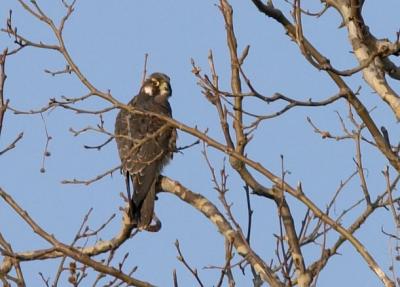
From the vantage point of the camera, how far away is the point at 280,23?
16.2ft

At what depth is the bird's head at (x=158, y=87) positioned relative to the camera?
8.79 meters

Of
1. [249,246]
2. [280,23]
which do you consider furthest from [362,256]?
[280,23]

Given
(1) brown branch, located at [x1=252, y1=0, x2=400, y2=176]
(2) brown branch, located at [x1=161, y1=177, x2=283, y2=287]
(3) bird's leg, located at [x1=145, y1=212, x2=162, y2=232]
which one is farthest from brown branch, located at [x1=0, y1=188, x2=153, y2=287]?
(3) bird's leg, located at [x1=145, y1=212, x2=162, y2=232]

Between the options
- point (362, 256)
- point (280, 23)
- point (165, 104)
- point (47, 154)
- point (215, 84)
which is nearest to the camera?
point (362, 256)

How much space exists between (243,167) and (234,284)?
0.85m

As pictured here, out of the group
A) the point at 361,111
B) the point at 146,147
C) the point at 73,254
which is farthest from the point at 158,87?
the point at 73,254

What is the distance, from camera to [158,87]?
29.3ft

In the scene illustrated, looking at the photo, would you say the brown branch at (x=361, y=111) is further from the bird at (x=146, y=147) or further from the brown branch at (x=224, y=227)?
the bird at (x=146, y=147)

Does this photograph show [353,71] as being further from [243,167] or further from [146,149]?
[146,149]

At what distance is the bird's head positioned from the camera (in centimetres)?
879

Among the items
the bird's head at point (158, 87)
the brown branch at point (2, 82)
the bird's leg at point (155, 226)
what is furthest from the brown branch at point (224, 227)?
the bird's head at point (158, 87)

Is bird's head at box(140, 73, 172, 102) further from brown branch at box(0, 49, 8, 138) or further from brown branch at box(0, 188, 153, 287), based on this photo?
brown branch at box(0, 188, 153, 287)

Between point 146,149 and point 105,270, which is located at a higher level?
point 146,149

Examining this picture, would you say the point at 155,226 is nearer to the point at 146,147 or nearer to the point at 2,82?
the point at 146,147
